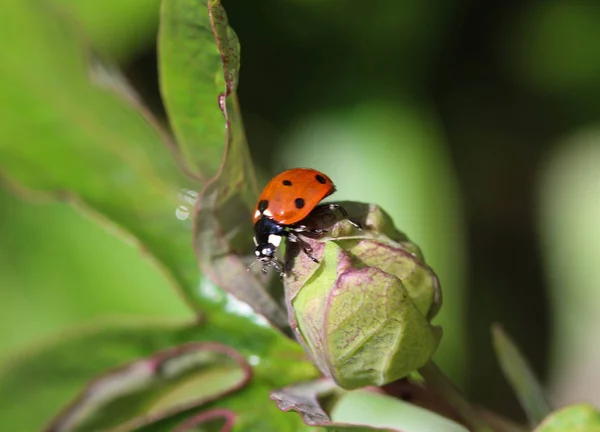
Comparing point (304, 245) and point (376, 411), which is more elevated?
point (304, 245)

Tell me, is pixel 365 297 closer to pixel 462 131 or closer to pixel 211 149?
pixel 211 149

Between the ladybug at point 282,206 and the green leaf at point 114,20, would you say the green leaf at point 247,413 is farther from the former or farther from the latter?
the green leaf at point 114,20

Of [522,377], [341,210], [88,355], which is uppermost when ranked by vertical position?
[341,210]

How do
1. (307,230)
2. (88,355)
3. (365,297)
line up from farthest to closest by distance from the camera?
(88,355) < (307,230) < (365,297)

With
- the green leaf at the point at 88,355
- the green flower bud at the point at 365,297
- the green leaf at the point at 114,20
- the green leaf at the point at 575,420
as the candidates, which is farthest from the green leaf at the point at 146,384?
the green leaf at the point at 114,20

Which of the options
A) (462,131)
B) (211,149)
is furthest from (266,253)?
(462,131)

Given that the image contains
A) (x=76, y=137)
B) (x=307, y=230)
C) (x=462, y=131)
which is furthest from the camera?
(x=462, y=131)
